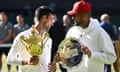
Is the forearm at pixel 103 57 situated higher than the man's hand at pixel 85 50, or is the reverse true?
the man's hand at pixel 85 50

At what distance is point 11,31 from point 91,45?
346 inches

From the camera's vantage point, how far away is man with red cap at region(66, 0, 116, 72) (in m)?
5.80

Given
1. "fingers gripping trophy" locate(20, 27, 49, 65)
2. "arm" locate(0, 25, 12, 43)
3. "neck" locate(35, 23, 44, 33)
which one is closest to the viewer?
"fingers gripping trophy" locate(20, 27, 49, 65)

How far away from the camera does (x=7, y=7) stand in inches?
897

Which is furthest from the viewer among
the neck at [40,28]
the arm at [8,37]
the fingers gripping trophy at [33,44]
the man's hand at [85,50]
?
the arm at [8,37]

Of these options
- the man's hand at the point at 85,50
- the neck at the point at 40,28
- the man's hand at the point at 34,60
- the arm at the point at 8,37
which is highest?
the arm at the point at 8,37

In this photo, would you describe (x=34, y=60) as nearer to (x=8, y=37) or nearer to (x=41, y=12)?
(x=41, y=12)

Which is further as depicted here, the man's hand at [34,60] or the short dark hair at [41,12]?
the short dark hair at [41,12]

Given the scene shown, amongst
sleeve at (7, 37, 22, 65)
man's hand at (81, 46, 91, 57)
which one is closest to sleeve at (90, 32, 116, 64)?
man's hand at (81, 46, 91, 57)

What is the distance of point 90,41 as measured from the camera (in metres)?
5.86

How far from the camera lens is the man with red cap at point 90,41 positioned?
5.80 metres

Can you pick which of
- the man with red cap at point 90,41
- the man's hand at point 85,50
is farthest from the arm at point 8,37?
the man's hand at point 85,50

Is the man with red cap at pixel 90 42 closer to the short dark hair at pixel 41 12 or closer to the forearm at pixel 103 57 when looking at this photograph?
the forearm at pixel 103 57

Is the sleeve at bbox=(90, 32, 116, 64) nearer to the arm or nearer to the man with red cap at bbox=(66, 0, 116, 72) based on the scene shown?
the man with red cap at bbox=(66, 0, 116, 72)
